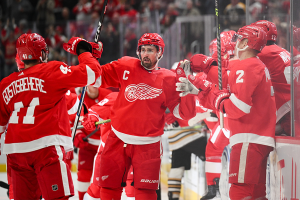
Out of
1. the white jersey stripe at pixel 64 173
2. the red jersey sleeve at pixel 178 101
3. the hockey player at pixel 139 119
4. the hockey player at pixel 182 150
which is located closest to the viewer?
the white jersey stripe at pixel 64 173

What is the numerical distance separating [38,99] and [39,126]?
0.54 ft

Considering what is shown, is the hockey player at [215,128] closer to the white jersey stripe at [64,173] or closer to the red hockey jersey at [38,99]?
the red hockey jersey at [38,99]

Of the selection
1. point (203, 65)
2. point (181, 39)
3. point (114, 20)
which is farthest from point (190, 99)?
point (114, 20)

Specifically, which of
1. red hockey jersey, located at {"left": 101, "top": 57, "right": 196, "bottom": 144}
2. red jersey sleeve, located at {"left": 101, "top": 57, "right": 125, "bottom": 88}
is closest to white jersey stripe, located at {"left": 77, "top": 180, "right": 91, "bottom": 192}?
red hockey jersey, located at {"left": 101, "top": 57, "right": 196, "bottom": 144}

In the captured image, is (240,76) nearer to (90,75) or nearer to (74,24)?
(90,75)

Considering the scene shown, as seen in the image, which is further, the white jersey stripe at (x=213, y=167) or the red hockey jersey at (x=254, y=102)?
the white jersey stripe at (x=213, y=167)

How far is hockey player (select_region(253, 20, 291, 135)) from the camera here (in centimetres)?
235

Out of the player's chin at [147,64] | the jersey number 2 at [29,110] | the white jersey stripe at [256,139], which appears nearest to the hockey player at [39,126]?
the jersey number 2 at [29,110]

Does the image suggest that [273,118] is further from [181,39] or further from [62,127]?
[181,39]

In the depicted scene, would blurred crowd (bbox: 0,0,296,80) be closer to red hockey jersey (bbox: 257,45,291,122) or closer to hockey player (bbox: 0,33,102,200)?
red hockey jersey (bbox: 257,45,291,122)

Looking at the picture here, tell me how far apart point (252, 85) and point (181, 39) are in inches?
105

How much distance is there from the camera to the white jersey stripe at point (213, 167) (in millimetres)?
3078

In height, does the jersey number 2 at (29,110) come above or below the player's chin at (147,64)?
below

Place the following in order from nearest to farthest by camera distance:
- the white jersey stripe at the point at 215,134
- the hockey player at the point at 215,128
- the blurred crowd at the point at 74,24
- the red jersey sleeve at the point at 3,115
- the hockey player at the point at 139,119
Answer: the red jersey sleeve at the point at 3,115, the hockey player at the point at 139,119, the hockey player at the point at 215,128, the white jersey stripe at the point at 215,134, the blurred crowd at the point at 74,24
